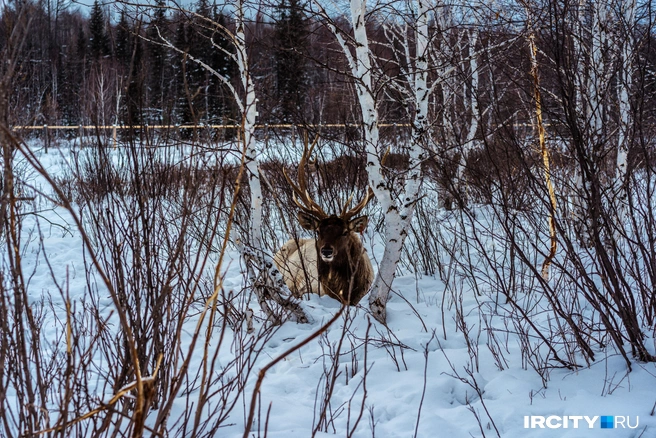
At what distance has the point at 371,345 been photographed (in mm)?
3859

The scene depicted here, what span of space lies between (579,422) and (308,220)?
317 cm

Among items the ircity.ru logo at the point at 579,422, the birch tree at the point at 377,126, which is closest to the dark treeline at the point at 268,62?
the birch tree at the point at 377,126

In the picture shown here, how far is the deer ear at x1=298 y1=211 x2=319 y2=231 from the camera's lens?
503cm

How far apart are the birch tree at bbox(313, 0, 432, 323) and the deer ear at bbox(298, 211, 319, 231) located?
0.93m

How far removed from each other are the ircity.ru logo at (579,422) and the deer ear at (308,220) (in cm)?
285

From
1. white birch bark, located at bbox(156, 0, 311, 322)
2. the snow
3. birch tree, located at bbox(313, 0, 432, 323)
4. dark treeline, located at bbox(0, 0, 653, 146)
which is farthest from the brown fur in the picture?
dark treeline, located at bbox(0, 0, 653, 146)

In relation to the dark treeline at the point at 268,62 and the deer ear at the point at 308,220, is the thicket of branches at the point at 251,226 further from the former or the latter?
the deer ear at the point at 308,220

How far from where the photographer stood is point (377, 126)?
4.17 meters

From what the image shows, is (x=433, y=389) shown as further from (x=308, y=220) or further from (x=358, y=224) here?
(x=308, y=220)

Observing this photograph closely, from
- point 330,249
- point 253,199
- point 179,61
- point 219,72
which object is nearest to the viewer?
point 253,199

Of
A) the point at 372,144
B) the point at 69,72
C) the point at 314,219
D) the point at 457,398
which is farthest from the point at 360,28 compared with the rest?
the point at 69,72

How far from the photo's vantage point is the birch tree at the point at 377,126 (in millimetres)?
3904

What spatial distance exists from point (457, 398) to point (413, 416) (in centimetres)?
38

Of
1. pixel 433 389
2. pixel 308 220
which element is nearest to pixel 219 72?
pixel 308 220
